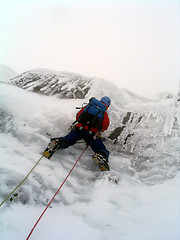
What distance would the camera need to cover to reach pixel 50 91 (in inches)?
212

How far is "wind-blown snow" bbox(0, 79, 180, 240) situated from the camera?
70.5 inches

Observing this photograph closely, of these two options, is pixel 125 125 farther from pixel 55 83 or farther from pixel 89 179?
pixel 55 83

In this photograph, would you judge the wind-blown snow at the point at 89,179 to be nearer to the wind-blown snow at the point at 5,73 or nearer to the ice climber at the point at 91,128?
the ice climber at the point at 91,128

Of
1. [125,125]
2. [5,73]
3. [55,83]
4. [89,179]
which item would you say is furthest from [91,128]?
[5,73]

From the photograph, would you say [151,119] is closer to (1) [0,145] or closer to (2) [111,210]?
(2) [111,210]

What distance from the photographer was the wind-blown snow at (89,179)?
179 centimetres

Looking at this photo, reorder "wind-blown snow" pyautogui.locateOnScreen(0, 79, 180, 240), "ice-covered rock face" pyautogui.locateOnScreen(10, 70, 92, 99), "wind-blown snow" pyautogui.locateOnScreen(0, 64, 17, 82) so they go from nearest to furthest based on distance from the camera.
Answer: "wind-blown snow" pyautogui.locateOnScreen(0, 79, 180, 240), "ice-covered rock face" pyautogui.locateOnScreen(10, 70, 92, 99), "wind-blown snow" pyautogui.locateOnScreen(0, 64, 17, 82)

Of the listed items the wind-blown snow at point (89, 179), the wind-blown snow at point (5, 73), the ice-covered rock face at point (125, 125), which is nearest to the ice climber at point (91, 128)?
the wind-blown snow at point (89, 179)

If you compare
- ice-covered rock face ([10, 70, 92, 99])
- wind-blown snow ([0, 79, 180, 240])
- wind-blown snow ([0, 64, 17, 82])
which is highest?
ice-covered rock face ([10, 70, 92, 99])

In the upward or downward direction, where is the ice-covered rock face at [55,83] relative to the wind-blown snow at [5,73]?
upward

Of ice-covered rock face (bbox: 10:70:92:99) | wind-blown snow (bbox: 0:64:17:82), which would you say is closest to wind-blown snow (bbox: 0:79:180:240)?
ice-covered rock face (bbox: 10:70:92:99)

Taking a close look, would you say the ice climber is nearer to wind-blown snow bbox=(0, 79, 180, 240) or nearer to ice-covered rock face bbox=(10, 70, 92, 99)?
wind-blown snow bbox=(0, 79, 180, 240)

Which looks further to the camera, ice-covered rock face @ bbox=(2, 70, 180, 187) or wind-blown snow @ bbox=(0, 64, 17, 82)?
wind-blown snow @ bbox=(0, 64, 17, 82)

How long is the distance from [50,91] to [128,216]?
4314 mm
